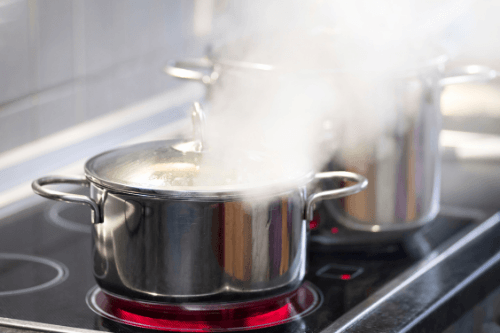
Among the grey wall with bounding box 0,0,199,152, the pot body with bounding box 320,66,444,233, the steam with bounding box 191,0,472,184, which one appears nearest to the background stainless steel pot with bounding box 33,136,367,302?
the steam with bounding box 191,0,472,184

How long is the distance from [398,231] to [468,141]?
0.68 metres

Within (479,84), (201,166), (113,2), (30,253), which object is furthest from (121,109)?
(479,84)

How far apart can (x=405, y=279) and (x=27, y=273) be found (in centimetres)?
49

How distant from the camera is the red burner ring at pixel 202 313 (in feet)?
2.47

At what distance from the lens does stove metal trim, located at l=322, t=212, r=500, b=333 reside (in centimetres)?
79

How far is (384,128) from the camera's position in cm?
97

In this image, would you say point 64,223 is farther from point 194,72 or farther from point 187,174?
point 187,174

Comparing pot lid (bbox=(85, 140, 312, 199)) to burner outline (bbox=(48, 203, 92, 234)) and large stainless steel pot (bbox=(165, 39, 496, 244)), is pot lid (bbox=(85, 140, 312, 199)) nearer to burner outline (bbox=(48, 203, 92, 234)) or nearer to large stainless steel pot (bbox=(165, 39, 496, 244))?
large stainless steel pot (bbox=(165, 39, 496, 244))

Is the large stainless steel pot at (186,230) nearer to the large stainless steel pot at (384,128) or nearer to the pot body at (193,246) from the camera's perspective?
the pot body at (193,246)

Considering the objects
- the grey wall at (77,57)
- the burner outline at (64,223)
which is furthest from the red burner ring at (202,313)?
the grey wall at (77,57)

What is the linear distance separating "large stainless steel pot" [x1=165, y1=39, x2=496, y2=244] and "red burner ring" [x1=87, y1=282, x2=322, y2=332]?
20cm

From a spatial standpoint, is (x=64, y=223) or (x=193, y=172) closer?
(x=193, y=172)

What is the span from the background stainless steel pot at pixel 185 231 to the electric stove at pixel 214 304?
3cm

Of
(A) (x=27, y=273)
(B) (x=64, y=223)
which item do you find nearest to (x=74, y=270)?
(A) (x=27, y=273)
